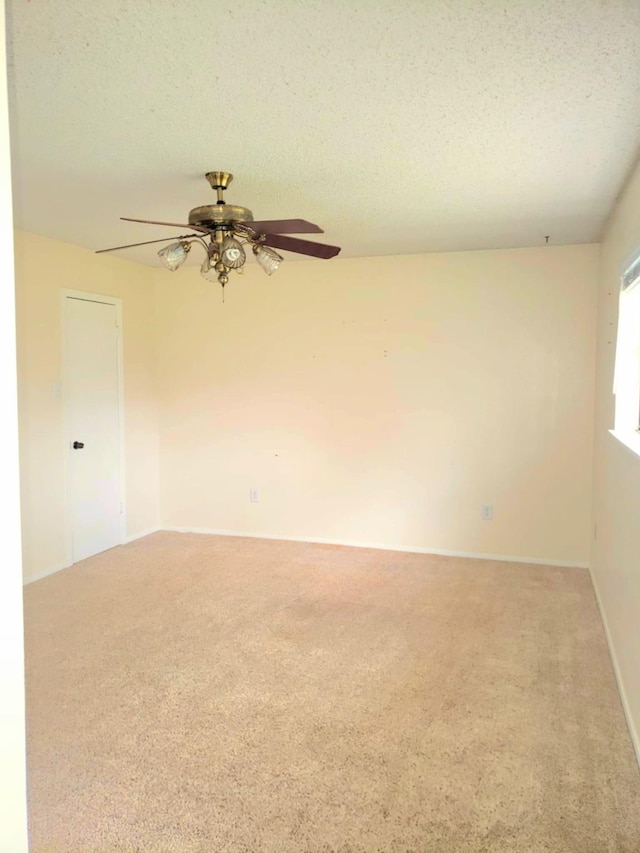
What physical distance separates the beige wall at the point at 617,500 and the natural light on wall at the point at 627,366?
12cm

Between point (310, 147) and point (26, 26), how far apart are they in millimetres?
1141

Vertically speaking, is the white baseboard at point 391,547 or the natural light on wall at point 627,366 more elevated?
the natural light on wall at point 627,366

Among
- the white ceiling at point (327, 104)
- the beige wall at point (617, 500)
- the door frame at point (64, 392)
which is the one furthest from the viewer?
the door frame at point (64, 392)

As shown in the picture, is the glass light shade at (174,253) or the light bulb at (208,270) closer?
the glass light shade at (174,253)

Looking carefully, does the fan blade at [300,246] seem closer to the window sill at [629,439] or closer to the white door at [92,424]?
the window sill at [629,439]

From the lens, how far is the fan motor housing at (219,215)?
2535 millimetres

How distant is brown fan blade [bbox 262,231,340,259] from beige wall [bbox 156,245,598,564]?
1967 mm

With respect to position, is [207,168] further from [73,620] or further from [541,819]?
[541,819]

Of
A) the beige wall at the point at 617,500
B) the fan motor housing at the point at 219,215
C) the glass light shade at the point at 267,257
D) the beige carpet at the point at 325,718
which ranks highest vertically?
the fan motor housing at the point at 219,215

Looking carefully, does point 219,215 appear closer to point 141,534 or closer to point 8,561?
point 8,561

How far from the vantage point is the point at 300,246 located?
281cm

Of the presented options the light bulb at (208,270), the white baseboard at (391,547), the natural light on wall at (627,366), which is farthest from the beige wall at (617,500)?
the light bulb at (208,270)

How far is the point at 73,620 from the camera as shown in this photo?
11.2 ft

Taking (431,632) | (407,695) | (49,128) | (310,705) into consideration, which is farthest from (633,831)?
(49,128)
